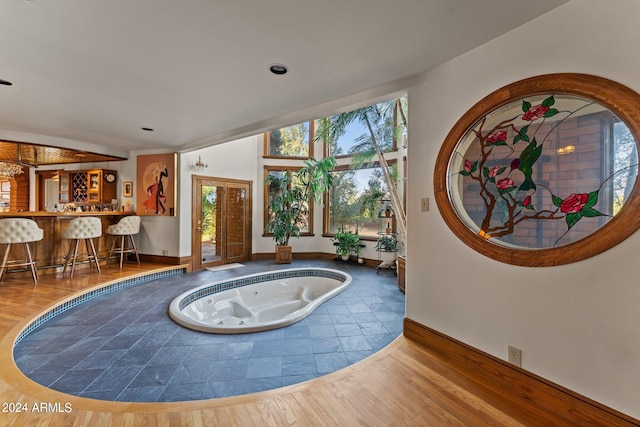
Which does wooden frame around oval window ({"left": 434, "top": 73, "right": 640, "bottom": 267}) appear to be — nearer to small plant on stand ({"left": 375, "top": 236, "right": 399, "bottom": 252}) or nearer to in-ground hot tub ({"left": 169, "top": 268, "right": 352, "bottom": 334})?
in-ground hot tub ({"left": 169, "top": 268, "right": 352, "bottom": 334})

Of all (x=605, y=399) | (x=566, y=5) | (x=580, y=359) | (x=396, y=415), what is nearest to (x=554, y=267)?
(x=580, y=359)

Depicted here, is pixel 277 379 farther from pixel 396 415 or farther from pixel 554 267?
pixel 554 267

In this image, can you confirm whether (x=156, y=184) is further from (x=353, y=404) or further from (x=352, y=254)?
(x=353, y=404)

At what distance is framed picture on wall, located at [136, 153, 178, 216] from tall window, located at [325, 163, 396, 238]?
349cm

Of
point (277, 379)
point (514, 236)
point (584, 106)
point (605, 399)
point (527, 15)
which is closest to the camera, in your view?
point (605, 399)

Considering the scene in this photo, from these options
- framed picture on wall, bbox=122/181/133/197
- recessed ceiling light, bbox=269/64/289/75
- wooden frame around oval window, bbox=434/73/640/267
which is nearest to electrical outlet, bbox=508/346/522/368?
wooden frame around oval window, bbox=434/73/640/267

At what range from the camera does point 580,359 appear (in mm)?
1477

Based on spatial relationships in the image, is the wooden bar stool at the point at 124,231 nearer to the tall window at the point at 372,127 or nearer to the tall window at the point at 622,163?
the tall window at the point at 372,127

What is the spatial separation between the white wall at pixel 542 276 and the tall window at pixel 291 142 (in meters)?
4.63

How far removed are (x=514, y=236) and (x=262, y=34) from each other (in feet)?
7.21

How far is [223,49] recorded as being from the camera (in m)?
2.00

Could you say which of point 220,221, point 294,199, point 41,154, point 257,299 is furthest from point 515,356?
point 41,154

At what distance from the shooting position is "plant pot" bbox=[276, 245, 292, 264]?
19.2ft

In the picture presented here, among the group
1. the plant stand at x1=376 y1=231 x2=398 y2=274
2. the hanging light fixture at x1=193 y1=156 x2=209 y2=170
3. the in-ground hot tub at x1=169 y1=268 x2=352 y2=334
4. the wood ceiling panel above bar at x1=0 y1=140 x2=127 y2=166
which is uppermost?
the wood ceiling panel above bar at x1=0 y1=140 x2=127 y2=166
